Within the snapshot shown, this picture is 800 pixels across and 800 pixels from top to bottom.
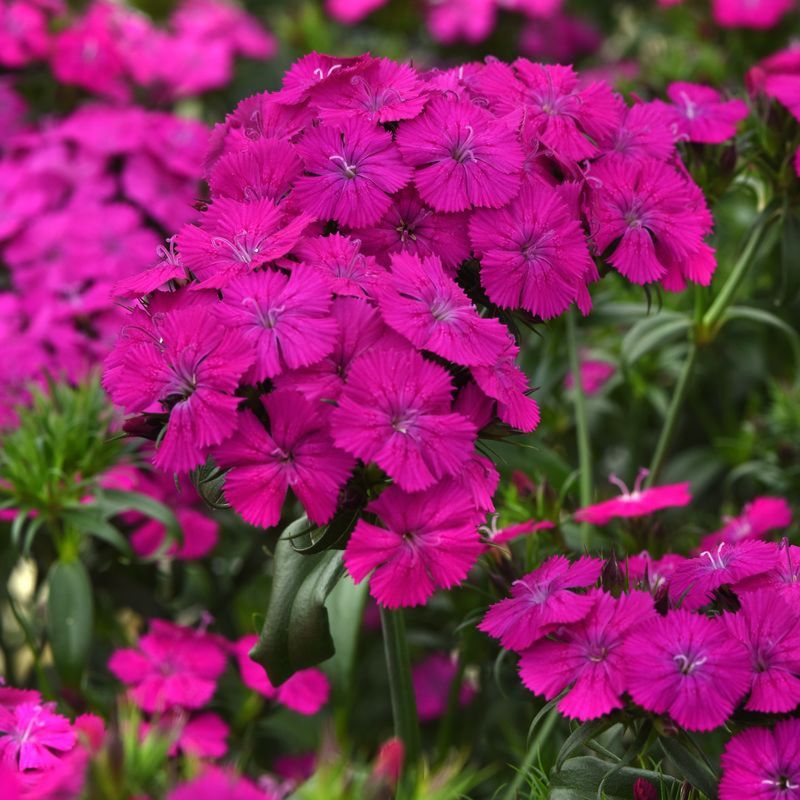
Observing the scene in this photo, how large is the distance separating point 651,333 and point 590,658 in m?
0.53

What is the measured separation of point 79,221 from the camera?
148 centimetres

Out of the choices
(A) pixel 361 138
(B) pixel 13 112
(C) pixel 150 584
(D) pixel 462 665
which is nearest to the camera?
(A) pixel 361 138

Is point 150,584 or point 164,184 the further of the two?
point 164,184

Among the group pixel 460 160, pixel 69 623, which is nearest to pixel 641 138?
pixel 460 160

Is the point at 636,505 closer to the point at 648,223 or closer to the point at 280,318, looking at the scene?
the point at 648,223

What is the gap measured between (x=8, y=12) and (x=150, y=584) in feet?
2.87

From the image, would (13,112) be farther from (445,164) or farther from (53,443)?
(445,164)

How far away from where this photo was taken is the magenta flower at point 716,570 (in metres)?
0.80

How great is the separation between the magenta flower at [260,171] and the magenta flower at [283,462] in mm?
179

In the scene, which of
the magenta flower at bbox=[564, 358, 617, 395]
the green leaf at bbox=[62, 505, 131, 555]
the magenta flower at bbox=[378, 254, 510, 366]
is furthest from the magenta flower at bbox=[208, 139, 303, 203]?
the magenta flower at bbox=[564, 358, 617, 395]

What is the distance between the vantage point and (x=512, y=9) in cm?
210

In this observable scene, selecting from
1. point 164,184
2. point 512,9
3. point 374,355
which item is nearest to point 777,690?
point 374,355

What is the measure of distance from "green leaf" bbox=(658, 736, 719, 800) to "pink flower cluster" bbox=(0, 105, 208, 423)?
791 mm

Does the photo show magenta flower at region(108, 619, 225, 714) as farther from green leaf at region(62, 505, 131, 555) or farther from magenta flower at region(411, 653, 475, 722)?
magenta flower at region(411, 653, 475, 722)
